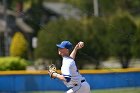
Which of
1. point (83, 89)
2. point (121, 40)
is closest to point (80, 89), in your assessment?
point (83, 89)

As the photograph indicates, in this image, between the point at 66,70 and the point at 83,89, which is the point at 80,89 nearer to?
the point at 83,89

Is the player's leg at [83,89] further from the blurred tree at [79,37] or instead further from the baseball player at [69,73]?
the blurred tree at [79,37]

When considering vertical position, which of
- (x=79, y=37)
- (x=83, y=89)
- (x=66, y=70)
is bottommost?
(x=83, y=89)

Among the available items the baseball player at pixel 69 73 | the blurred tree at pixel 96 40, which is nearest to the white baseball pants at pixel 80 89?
the baseball player at pixel 69 73

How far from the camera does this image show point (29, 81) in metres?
17.3

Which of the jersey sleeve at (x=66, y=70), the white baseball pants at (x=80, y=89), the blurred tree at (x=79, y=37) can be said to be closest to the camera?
the jersey sleeve at (x=66, y=70)

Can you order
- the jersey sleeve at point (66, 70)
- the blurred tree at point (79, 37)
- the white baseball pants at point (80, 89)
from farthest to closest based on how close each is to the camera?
1. the blurred tree at point (79, 37)
2. the white baseball pants at point (80, 89)
3. the jersey sleeve at point (66, 70)

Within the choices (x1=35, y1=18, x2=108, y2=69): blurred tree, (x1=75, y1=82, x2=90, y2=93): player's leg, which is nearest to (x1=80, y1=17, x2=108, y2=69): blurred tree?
(x1=35, y1=18, x2=108, y2=69): blurred tree

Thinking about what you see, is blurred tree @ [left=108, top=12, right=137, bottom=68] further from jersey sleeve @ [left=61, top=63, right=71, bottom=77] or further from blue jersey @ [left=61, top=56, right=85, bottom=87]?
jersey sleeve @ [left=61, top=63, right=71, bottom=77]

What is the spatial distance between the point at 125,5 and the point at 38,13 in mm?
13960

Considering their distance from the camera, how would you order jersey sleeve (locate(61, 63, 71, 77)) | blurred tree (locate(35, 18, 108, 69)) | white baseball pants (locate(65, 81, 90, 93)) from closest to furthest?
jersey sleeve (locate(61, 63, 71, 77)) → white baseball pants (locate(65, 81, 90, 93)) → blurred tree (locate(35, 18, 108, 69))

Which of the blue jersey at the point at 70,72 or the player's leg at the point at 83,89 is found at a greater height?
the blue jersey at the point at 70,72

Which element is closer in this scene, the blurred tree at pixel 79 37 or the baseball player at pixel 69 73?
the baseball player at pixel 69 73

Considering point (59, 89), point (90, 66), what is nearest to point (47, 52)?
point (90, 66)
